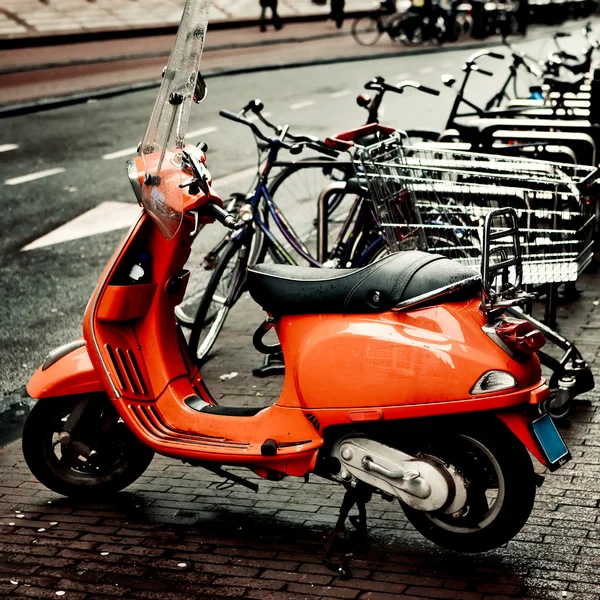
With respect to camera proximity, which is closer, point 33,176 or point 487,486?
point 487,486

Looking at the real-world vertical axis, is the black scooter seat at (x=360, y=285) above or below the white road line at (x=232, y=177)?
above

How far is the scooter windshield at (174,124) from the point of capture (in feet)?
13.3

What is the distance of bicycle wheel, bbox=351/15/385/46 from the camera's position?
2957 cm

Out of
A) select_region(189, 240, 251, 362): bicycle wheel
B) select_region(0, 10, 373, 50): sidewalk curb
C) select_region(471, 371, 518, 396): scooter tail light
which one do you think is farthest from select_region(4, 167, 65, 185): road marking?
select_region(0, 10, 373, 50): sidewalk curb

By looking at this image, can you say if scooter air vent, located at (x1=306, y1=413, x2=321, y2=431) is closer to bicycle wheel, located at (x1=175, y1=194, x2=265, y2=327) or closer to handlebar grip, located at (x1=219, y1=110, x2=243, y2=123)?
bicycle wheel, located at (x1=175, y1=194, x2=265, y2=327)

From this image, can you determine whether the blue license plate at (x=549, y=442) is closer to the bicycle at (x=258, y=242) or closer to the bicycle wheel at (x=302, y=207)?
the bicycle at (x=258, y=242)

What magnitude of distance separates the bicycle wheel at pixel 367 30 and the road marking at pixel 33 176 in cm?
1821

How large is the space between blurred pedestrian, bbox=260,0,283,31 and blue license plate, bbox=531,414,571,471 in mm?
28831

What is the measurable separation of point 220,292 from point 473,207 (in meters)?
1.70

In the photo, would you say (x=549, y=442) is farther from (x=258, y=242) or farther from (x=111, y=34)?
(x=111, y=34)

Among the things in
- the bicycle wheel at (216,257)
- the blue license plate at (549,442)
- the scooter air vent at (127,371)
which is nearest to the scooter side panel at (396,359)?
the blue license plate at (549,442)

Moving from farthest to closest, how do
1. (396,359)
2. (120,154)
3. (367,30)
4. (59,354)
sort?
1. (367,30)
2. (120,154)
3. (59,354)
4. (396,359)

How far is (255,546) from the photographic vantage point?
4.03 metres

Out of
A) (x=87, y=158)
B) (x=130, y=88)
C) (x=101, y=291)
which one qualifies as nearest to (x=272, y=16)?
(x=130, y=88)
